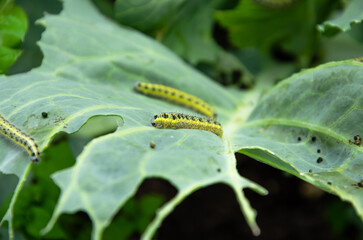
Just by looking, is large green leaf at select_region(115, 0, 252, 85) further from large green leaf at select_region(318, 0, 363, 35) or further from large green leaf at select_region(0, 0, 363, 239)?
large green leaf at select_region(318, 0, 363, 35)

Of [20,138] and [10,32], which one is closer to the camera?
[20,138]

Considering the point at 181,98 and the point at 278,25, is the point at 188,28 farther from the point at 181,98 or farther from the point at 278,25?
the point at 181,98

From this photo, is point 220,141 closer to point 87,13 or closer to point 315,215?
point 87,13

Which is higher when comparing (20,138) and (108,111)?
(108,111)

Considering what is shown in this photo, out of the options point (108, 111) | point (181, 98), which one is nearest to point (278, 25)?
point (181, 98)

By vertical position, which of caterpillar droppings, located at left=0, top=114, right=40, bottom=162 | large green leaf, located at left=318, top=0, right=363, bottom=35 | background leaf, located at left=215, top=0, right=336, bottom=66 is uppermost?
large green leaf, located at left=318, top=0, right=363, bottom=35

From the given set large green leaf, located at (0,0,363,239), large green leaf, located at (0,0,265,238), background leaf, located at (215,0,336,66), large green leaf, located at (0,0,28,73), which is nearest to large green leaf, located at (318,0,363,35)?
large green leaf, located at (0,0,363,239)

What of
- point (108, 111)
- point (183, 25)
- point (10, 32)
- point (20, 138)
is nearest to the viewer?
point (20, 138)
